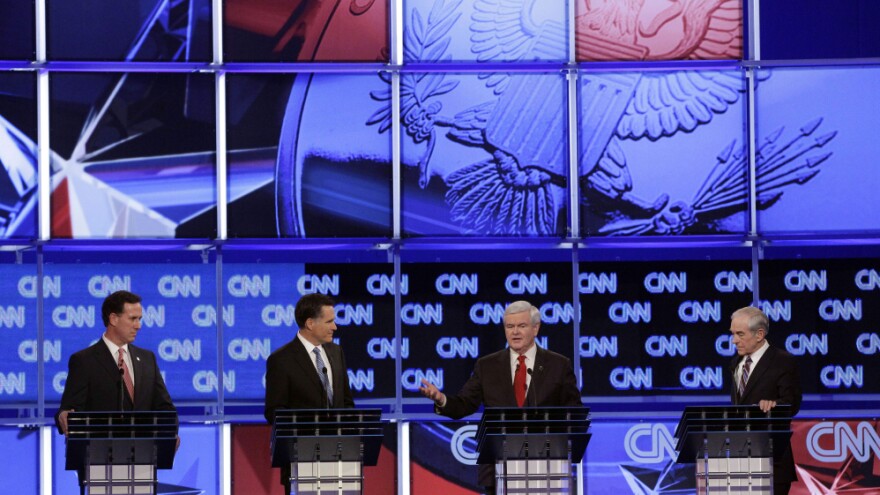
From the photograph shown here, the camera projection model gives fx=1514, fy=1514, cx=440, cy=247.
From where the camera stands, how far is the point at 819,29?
31.1 ft

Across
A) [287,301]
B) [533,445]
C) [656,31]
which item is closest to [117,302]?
[287,301]

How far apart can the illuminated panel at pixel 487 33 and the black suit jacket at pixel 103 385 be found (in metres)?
2.90

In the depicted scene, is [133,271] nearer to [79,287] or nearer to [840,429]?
[79,287]

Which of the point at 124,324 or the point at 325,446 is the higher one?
the point at 124,324

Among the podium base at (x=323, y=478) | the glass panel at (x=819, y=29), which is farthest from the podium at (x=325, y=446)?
the glass panel at (x=819, y=29)

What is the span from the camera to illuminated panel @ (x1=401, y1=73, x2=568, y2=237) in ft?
30.9

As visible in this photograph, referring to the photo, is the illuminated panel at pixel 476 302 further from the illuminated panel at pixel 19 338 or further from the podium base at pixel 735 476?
the podium base at pixel 735 476

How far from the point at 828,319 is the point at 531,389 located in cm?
260

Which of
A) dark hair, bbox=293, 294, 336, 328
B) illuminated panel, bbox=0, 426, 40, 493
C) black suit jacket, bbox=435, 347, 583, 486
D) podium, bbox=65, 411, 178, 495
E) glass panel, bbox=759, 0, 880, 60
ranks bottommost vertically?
illuminated panel, bbox=0, 426, 40, 493

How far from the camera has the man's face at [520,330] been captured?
762 cm

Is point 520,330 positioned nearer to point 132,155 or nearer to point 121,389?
point 121,389

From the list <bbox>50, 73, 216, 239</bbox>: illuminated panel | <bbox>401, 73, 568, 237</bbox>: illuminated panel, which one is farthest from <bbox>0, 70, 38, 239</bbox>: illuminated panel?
<bbox>401, 73, 568, 237</bbox>: illuminated panel

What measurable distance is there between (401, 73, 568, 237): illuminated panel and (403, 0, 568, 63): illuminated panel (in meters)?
0.16

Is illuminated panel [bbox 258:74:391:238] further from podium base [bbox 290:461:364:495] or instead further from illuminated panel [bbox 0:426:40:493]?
podium base [bbox 290:461:364:495]
